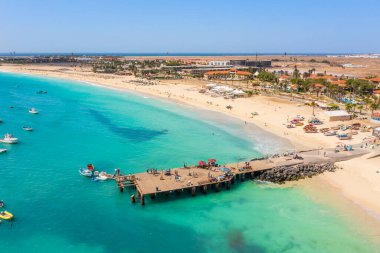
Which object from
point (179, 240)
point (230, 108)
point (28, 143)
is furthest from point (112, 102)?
point (179, 240)

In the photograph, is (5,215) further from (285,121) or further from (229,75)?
(229,75)

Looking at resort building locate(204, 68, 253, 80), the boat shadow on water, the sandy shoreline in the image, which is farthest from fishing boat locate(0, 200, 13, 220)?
resort building locate(204, 68, 253, 80)

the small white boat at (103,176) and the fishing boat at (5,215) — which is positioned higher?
the small white boat at (103,176)

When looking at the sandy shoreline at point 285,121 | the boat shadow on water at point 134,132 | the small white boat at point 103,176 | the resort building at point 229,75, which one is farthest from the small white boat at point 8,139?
the resort building at point 229,75

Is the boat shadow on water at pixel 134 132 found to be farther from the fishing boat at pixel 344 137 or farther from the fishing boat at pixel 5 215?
the fishing boat at pixel 344 137

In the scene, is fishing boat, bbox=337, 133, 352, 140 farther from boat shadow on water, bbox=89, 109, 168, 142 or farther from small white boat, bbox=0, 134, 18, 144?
small white boat, bbox=0, 134, 18, 144

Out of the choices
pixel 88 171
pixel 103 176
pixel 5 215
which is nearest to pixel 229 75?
pixel 88 171
